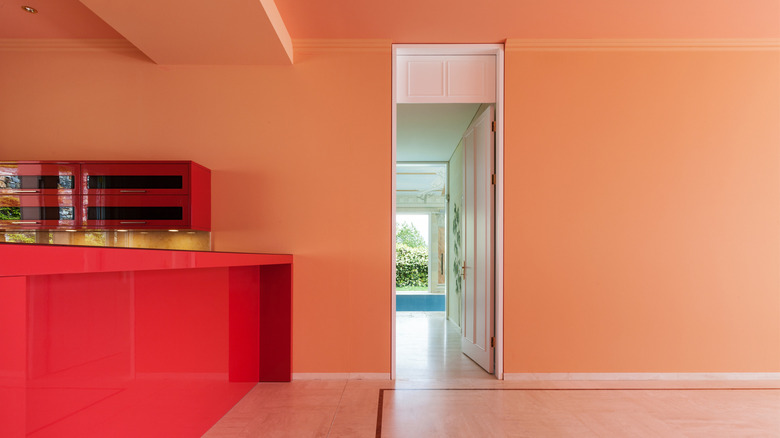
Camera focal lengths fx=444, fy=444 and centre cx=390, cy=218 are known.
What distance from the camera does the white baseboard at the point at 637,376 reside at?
139 inches

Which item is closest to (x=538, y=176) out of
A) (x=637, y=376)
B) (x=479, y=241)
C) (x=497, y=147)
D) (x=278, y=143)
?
(x=497, y=147)

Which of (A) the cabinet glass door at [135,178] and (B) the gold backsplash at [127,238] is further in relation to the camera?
(B) the gold backsplash at [127,238]

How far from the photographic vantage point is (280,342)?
3.51 meters

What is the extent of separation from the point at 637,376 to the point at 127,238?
4204 mm

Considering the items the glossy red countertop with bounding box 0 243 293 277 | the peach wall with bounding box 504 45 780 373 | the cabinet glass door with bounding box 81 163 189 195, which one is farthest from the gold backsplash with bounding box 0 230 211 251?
the peach wall with bounding box 504 45 780 373

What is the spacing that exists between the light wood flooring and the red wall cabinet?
4.95ft

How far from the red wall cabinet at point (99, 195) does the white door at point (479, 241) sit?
2341 millimetres

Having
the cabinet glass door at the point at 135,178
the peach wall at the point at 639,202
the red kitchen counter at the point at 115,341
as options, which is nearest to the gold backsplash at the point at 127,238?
the cabinet glass door at the point at 135,178

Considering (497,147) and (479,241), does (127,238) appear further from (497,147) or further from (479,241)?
(497,147)

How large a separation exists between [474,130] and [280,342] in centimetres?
259

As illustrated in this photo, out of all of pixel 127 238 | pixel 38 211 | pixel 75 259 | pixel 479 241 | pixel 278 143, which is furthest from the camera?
pixel 479 241

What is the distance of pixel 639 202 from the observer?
3625mm

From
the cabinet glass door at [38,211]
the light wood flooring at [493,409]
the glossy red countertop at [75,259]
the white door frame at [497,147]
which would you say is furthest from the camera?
the white door frame at [497,147]

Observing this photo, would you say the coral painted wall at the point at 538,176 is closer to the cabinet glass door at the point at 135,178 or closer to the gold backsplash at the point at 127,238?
the gold backsplash at the point at 127,238
